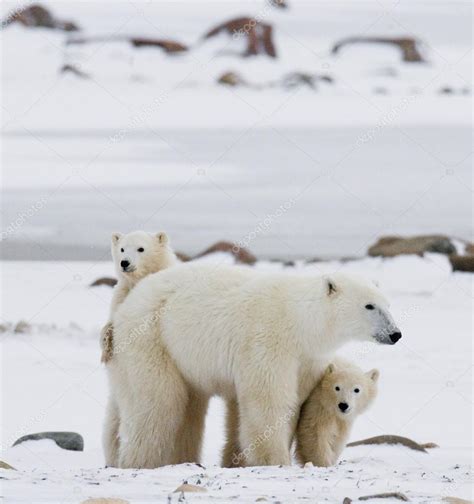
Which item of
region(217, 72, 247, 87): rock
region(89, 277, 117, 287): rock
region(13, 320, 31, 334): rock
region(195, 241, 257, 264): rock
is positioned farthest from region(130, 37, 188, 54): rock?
region(13, 320, 31, 334): rock

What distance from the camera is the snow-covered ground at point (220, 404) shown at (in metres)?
4.30

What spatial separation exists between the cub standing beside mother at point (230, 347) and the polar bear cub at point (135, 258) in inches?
4.8

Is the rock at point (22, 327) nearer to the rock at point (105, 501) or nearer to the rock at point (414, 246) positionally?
the rock at point (414, 246)

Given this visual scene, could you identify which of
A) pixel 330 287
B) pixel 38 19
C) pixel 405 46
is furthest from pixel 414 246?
pixel 38 19

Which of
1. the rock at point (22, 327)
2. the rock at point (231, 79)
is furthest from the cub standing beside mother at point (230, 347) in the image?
the rock at point (231, 79)

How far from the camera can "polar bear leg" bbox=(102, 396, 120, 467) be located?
5750 millimetres

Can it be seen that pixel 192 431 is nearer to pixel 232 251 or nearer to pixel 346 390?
pixel 346 390

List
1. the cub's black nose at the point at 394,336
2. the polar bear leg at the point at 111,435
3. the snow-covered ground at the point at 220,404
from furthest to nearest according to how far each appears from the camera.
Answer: the polar bear leg at the point at 111,435
the cub's black nose at the point at 394,336
the snow-covered ground at the point at 220,404

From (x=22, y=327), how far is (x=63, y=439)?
10.3 feet

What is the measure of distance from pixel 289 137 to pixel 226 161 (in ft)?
5.14

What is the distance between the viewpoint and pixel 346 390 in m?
5.33

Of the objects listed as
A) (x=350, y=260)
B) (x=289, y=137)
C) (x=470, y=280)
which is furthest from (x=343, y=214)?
(x=289, y=137)

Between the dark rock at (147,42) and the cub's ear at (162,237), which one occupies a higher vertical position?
the cub's ear at (162,237)

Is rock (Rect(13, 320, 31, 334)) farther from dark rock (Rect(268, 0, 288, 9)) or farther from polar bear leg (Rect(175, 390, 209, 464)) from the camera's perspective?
dark rock (Rect(268, 0, 288, 9))
